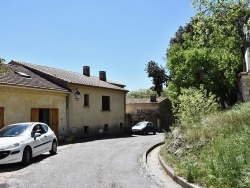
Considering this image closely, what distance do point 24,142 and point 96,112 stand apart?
16661mm

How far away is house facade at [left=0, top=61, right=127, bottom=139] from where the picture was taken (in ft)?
63.1

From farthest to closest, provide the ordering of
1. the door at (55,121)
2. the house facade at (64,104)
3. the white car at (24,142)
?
the door at (55,121)
the house facade at (64,104)
the white car at (24,142)

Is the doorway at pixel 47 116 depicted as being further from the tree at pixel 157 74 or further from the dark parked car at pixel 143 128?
the tree at pixel 157 74

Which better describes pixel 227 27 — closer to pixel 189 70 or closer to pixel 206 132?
pixel 206 132

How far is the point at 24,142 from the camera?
11.6 metres

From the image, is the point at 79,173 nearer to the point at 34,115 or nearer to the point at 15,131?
the point at 15,131

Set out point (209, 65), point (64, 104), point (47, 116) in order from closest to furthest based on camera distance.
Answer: point (47, 116), point (64, 104), point (209, 65)

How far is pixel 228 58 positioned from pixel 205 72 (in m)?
3.69

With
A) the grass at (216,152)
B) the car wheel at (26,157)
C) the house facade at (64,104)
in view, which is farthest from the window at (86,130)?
the car wheel at (26,157)

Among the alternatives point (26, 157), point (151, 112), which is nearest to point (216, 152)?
point (26, 157)

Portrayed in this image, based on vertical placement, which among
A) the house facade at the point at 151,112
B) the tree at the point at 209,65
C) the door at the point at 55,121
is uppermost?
the tree at the point at 209,65

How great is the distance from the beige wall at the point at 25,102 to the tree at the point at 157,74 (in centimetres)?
1916

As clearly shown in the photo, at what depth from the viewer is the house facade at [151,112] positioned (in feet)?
143

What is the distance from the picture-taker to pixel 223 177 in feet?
22.0
